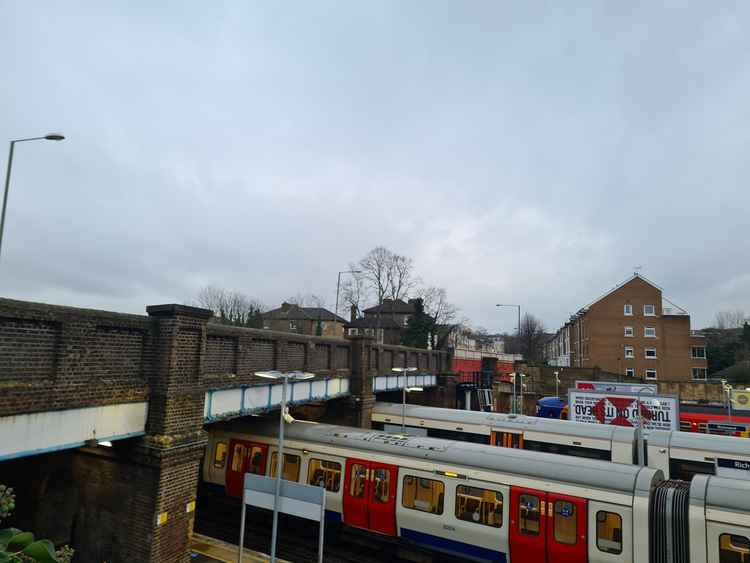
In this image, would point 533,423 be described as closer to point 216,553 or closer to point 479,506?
point 479,506

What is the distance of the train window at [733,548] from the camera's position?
9789mm

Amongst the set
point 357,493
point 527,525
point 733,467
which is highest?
point 733,467

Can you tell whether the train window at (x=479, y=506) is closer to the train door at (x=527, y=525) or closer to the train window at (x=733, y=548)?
the train door at (x=527, y=525)

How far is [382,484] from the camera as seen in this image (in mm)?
13805

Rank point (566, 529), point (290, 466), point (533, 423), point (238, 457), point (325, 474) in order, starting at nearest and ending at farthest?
1. point (566, 529)
2. point (325, 474)
3. point (290, 466)
4. point (238, 457)
5. point (533, 423)

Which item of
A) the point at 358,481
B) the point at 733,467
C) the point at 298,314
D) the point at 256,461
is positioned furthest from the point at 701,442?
the point at 298,314

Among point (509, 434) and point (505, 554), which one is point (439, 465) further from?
point (509, 434)

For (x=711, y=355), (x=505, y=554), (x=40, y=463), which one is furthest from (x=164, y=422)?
(x=711, y=355)

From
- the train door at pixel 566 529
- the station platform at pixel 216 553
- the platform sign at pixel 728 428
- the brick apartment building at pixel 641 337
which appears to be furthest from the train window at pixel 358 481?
the brick apartment building at pixel 641 337

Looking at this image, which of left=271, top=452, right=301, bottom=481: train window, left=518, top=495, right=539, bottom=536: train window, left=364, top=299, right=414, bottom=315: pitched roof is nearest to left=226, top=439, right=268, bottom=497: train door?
left=271, top=452, right=301, bottom=481: train window

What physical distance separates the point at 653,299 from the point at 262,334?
54.2 metres

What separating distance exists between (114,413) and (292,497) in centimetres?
440

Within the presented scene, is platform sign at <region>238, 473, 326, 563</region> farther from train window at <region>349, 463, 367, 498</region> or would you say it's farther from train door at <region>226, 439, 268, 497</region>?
train door at <region>226, 439, 268, 497</region>

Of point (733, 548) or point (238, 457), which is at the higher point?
point (733, 548)
